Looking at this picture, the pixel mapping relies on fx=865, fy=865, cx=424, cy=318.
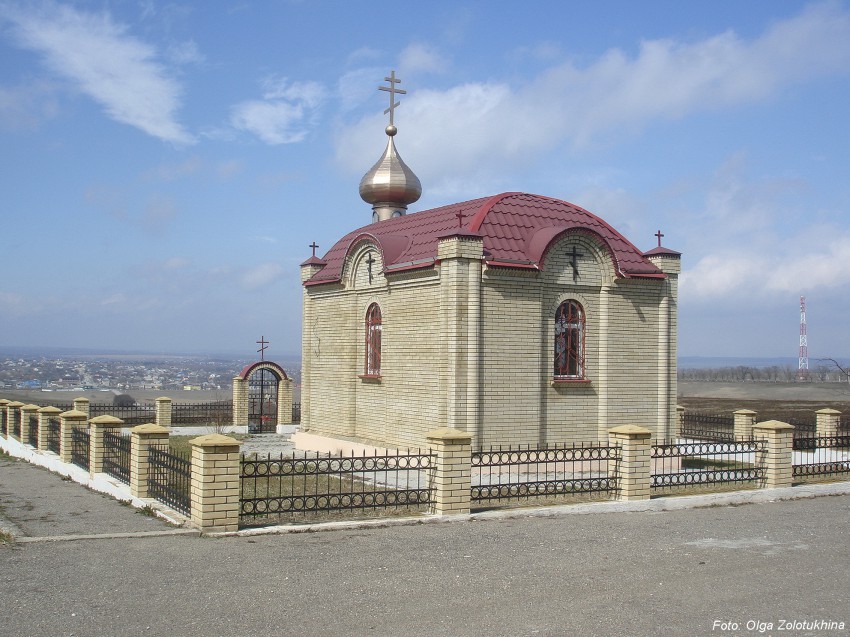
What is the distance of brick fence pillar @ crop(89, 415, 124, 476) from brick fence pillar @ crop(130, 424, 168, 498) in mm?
2015

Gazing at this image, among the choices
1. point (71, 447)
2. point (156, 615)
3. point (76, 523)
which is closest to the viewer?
point (156, 615)

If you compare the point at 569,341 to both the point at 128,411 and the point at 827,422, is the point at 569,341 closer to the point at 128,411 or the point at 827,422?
the point at 827,422

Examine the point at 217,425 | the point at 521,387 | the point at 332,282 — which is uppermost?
the point at 332,282

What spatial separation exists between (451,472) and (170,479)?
333 centimetres

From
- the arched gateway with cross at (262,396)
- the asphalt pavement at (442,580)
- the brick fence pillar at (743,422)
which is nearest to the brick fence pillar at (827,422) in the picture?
the brick fence pillar at (743,422)

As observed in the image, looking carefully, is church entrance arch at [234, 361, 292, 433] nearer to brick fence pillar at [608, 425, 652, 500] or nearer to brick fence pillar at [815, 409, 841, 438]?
brick fence pillar at [815, 409, 841, 438]

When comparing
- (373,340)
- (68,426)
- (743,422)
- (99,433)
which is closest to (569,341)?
(373,340)

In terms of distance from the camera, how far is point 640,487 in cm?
1155

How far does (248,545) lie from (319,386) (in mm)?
10270

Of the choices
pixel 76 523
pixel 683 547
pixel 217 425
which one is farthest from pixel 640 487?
pixel 217 425

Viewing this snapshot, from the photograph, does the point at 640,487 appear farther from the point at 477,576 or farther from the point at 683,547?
the point at 477,576

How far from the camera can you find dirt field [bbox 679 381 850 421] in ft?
116

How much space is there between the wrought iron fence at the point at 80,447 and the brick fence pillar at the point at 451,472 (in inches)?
263

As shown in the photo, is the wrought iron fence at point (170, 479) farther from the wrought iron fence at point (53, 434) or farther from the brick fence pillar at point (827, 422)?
the brick fence pillar at point (827, 422)
